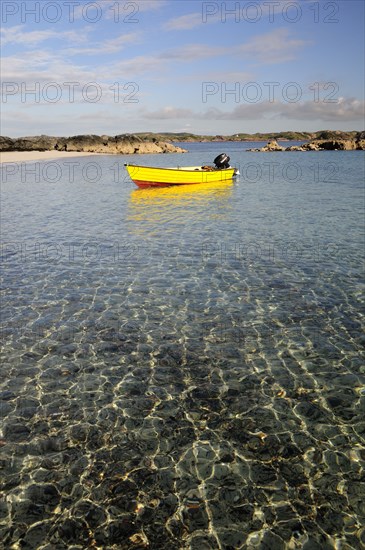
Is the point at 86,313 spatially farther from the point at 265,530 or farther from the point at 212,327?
the point at 265,530

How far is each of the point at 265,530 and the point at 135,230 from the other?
68.3 feet

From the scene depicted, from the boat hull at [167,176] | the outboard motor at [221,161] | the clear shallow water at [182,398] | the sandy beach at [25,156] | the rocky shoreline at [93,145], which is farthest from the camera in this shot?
the rocky shoreline at [93,145]

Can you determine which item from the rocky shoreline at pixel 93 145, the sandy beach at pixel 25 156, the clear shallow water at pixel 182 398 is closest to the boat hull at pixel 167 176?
the clear shallow water at pixel 182 398

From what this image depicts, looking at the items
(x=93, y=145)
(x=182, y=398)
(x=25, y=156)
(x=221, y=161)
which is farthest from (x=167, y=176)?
(x=93, y=145)

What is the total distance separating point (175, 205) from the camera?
3409 centimetres

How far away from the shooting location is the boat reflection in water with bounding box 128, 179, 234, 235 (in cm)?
2759

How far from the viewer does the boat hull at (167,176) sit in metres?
40.4

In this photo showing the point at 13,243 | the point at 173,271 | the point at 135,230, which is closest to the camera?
the point at 173,271

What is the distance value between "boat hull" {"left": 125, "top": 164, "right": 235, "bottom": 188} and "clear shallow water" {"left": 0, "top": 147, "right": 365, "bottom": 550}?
21710mm

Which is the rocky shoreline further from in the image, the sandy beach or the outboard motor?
the outboard motor

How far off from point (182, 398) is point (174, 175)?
1375 inches

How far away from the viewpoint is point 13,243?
21.7m

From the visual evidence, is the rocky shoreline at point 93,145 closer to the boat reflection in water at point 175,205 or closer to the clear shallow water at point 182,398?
the boat reflection in water at point 175,205

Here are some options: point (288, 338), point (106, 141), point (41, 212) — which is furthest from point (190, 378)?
point (106, 141)
